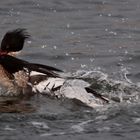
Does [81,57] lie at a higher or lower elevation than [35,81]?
higher

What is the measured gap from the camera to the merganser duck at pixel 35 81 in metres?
10.7

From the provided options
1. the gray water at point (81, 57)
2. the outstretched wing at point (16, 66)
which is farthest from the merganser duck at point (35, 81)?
the gray water at point (81, 57)

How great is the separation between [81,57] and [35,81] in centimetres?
303

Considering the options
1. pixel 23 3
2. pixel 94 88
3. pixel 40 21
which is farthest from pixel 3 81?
pixel 23 3

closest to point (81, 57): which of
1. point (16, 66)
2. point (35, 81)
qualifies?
point (35, 81)

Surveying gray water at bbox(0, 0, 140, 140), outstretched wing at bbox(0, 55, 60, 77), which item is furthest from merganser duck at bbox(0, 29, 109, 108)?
gray water at bbox(0, 0, 140, 140)

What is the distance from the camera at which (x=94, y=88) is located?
36.7 feet

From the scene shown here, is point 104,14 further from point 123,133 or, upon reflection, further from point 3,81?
point 123,133

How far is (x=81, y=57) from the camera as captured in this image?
542 inches

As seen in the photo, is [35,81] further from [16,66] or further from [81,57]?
[81,57]

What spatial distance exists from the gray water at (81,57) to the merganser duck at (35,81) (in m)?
0.14

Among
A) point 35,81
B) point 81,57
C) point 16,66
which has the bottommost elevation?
point 35,81

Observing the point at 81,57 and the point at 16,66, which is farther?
the point at 81,57

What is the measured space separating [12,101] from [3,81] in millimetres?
315
